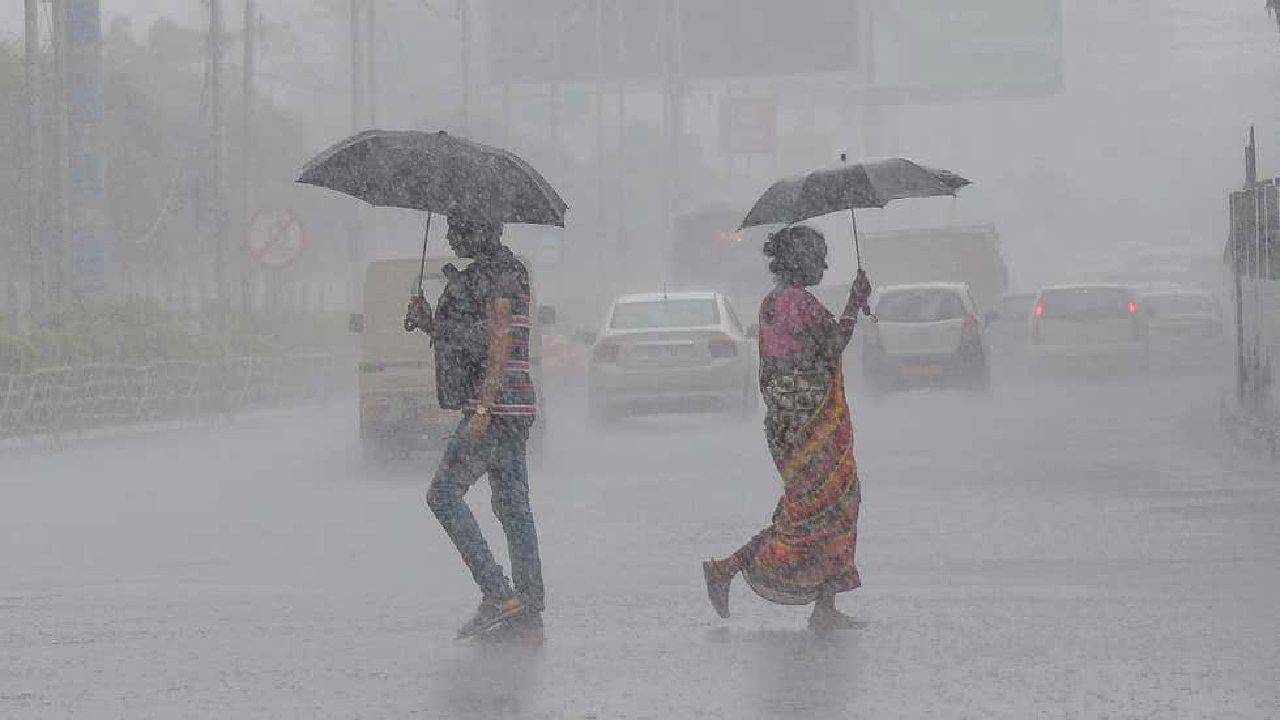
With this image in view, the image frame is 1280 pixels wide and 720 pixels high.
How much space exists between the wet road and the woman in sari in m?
0.25

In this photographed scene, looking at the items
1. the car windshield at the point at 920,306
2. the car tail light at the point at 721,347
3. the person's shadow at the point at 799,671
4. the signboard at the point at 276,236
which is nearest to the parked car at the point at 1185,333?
the car windshield at the point at 920,306

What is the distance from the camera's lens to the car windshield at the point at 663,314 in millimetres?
30125

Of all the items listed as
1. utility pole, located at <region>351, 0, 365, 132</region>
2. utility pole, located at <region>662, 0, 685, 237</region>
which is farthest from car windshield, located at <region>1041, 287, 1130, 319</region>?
utility pole, located at <region>662, 0, 685, 237</region>

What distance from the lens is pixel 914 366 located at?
34500 millimetres

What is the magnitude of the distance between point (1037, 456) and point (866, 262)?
27358 millimetres

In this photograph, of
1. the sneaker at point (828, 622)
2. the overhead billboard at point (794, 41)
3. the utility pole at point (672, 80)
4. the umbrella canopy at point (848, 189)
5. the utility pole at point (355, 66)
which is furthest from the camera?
the overhead billboard at point (794, 41)

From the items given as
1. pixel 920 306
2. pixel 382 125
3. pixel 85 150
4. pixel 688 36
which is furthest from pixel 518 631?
pixel 382 125

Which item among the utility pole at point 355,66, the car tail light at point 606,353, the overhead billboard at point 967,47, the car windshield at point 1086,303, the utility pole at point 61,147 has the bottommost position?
the car tail light at point 606,353

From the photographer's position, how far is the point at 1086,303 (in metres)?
39.8

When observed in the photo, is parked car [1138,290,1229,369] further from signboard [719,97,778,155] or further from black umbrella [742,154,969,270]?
signboard [719,97,778,155]

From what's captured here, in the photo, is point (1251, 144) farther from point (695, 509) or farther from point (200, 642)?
point (200, 642)

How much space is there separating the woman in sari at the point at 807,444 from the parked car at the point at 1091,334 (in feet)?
95.1

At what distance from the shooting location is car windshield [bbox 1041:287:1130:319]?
39.6 metres

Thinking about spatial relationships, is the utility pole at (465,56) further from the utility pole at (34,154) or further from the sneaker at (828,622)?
the sneaker at (828,622)
